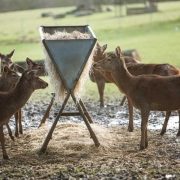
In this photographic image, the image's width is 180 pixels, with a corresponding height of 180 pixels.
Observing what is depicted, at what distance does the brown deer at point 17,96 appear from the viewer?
10875mm

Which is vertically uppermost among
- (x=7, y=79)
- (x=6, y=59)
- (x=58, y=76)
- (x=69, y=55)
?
(x=69, y=55)

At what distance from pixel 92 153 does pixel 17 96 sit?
1.70m

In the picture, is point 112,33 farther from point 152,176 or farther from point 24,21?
point 152,176

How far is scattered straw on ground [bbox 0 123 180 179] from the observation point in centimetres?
948

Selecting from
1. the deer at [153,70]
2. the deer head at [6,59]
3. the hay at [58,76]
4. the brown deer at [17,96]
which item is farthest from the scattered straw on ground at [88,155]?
the deer head at [6,59]

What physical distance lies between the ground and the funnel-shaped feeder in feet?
4.13

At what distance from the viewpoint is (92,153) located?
36.3ft

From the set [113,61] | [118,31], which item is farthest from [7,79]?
[118,31]

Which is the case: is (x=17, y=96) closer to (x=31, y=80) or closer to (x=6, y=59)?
(x=31, y=80)

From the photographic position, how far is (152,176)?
9094mm

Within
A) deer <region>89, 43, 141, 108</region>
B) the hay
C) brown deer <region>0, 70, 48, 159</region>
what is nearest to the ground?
brown deer <region>0, 70, 48, 159</region>

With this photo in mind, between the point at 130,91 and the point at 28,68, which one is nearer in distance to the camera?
the point at 130,91

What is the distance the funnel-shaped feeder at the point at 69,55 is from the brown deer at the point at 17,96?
0.45 metres

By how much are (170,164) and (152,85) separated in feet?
6.48
